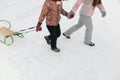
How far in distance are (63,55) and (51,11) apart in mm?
900

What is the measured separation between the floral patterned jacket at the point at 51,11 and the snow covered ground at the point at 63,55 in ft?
2.22

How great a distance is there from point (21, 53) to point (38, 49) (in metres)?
0.35

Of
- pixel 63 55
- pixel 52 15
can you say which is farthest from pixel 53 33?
pixel 63 55

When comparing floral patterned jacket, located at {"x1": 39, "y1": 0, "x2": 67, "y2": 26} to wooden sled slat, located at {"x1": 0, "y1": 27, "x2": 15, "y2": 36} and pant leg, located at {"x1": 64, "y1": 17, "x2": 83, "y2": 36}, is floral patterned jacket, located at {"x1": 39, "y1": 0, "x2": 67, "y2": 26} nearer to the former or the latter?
pant leg, located at {"x1": 64, "y1": 17, "x2": 83, "y2": 36}

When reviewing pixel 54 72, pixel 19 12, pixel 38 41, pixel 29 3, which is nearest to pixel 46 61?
pixel 54 72

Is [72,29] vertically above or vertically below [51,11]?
below

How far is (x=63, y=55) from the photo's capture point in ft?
17.3

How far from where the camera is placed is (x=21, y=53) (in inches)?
205

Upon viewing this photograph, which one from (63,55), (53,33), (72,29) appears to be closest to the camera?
(53,33)

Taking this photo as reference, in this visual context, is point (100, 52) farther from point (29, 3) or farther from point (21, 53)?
point (29, 3)

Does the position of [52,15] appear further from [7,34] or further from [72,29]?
[7,34]

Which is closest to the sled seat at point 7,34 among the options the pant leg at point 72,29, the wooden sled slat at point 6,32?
the wooden sled slat at point 6,32

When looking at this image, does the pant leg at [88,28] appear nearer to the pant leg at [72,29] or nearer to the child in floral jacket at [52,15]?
the pant leg at [72,29]

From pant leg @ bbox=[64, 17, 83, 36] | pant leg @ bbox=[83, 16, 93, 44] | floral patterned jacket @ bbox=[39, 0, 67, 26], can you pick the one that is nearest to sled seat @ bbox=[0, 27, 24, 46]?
floral patterned jacket @ bbox=[39, 0, 67, 26]
